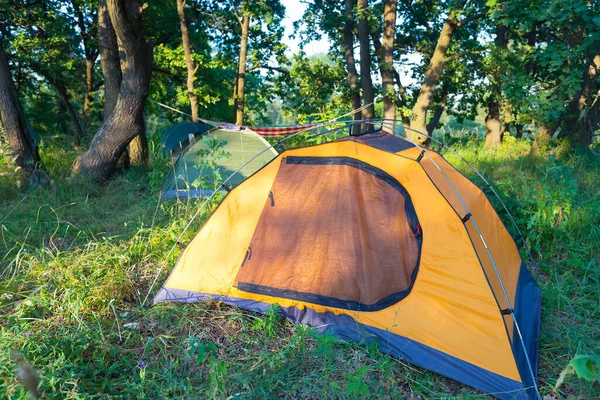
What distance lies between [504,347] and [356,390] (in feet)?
3.25

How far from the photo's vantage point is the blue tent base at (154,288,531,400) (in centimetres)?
242

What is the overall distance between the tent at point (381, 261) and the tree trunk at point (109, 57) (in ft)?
16.2

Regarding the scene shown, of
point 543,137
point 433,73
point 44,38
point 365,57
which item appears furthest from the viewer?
point 44,38

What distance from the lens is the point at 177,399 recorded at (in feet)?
7.52

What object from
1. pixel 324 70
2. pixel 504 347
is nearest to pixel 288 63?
pixel 324 70

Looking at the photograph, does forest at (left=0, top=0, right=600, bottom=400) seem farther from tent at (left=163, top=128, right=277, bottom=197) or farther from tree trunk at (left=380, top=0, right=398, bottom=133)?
tent at (left=163, top=128, right=277, bottom=197)

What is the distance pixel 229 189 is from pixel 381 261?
4.59 feet

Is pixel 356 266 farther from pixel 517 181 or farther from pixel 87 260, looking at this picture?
pixel 517 181

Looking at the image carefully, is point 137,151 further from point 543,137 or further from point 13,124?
point 543,137

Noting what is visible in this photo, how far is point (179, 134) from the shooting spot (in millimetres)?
8555

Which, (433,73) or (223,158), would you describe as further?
(433,73)

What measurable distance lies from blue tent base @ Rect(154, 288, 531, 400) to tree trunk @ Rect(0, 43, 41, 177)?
13.8ft

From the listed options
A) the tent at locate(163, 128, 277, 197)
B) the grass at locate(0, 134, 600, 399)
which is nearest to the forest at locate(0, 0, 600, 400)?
the grass at locate(0, 134, 600, 399)

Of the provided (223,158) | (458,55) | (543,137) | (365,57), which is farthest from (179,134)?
(543,137)
